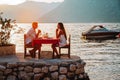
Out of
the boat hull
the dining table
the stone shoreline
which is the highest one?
the dining table

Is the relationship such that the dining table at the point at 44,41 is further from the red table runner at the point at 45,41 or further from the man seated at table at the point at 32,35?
the man seated at table at the point at 32,35

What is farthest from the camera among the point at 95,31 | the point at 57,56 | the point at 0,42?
the point at 95,31

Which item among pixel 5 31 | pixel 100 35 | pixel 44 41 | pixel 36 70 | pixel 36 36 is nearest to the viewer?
pixel 36 70

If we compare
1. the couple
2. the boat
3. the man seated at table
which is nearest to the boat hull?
the boat

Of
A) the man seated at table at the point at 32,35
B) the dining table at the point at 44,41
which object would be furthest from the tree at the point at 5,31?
the dining table at the point at 44,41

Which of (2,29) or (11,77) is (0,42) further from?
(11,77)

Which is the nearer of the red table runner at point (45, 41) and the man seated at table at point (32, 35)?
the red table runner at point (45, 41)

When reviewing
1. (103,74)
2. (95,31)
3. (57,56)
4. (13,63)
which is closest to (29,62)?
(13,63)

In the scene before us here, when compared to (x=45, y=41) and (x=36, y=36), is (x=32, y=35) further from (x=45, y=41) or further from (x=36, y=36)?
(x=45, y=41)

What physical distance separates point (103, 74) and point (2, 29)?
7.87 meters

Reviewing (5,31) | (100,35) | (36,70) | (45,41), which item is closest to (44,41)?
(45,41)

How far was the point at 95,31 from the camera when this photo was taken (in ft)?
240

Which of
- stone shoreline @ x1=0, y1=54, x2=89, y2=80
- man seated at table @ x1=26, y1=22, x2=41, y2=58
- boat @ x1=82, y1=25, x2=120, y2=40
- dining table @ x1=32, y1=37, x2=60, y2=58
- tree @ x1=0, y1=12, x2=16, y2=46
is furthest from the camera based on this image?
boat @ x1=82, y1=25, x2=120, y2=40

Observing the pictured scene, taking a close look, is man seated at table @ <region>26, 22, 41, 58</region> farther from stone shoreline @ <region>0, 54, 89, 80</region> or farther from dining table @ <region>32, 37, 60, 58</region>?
stone shoreline @ <region>0, 54, 89, 80</region>
